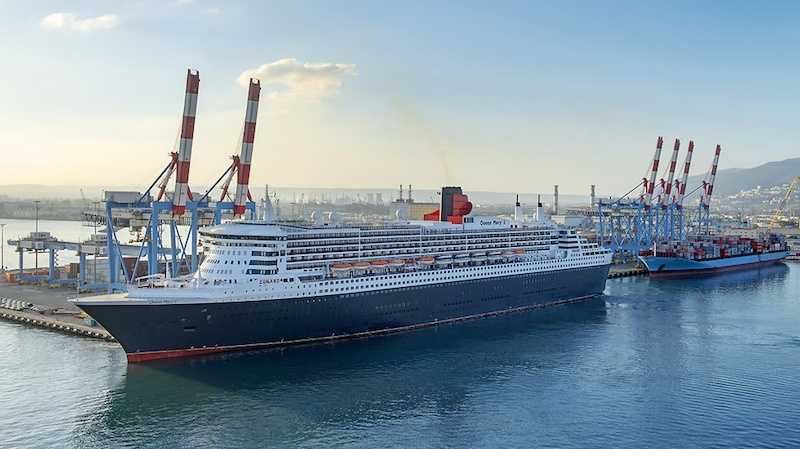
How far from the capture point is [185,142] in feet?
122

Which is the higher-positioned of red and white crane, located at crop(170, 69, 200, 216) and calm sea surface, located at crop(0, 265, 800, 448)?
red and white crane, located at crop(170, 69, 200, 216)

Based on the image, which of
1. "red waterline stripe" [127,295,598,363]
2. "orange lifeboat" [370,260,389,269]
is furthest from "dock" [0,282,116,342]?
"orange lifeboat" [370,260,389,269]

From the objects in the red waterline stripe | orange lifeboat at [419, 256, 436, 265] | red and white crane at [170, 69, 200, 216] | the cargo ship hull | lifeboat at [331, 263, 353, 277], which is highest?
red and white crane at [170, 69, 200, 216]

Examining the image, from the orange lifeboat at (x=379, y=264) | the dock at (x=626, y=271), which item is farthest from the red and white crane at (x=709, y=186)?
the orange lifeboat at (x=379, y=264)

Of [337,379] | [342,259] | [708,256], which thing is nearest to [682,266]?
[708,256]

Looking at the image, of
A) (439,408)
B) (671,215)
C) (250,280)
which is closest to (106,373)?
(250,280)

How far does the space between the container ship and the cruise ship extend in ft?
87.4

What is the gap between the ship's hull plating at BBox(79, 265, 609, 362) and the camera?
27719 millimetres

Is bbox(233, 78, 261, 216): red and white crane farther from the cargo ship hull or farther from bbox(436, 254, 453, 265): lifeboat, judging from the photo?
the cargo ship hull

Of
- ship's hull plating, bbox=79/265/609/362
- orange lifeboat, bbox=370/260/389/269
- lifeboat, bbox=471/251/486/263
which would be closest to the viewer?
ship's hull plating, bbox=79/265/609/362

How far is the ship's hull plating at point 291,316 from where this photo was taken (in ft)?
90.9

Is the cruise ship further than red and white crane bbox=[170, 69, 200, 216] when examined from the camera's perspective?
No

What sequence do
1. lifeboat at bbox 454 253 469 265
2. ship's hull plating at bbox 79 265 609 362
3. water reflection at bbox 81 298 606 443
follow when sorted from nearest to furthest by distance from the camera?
water reflection at bbox 81 298 606 443 < ship's hull plating at bbox 79 265 609 362 < lifeboat at bbox 454 253 469 265

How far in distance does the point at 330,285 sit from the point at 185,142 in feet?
43.2
